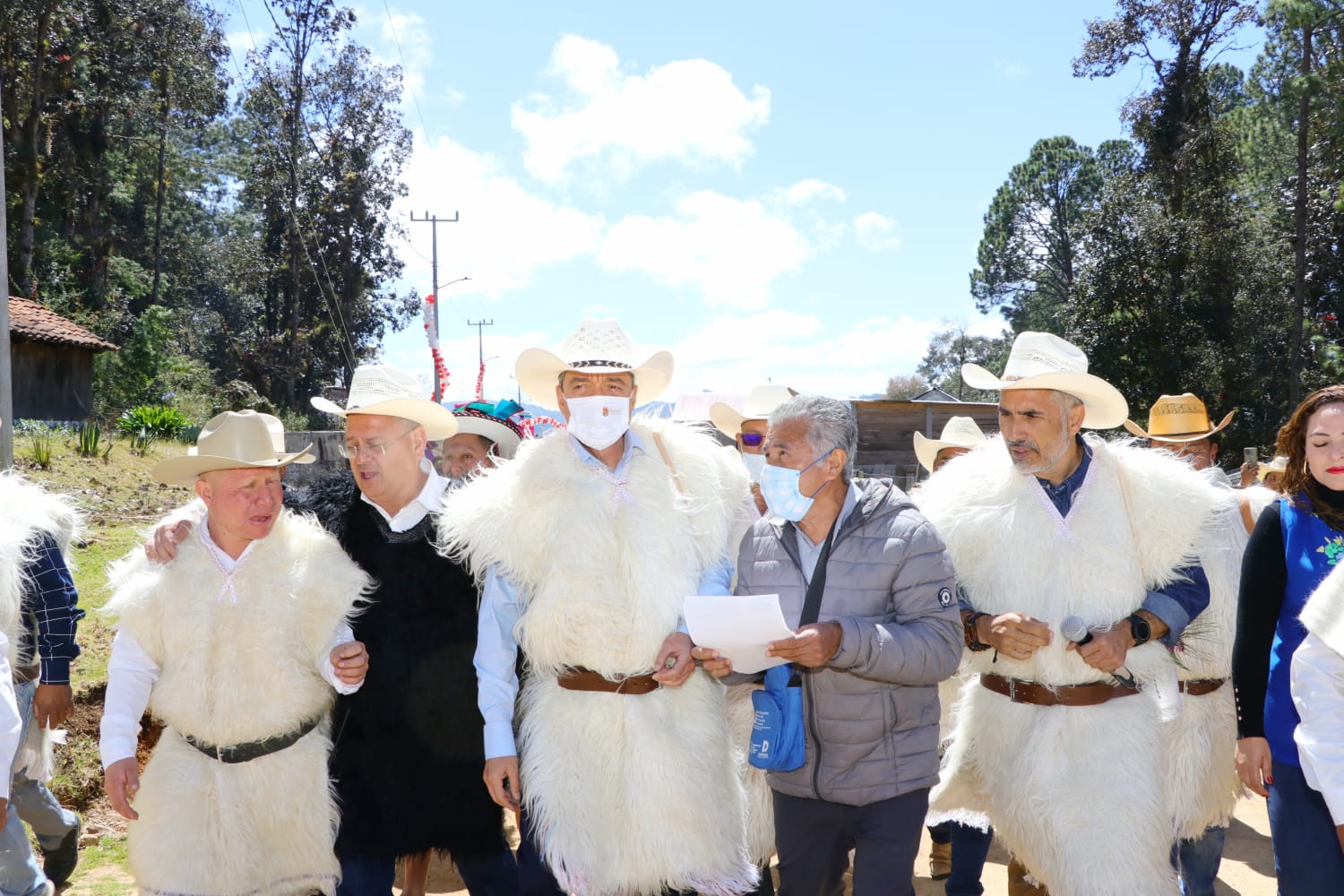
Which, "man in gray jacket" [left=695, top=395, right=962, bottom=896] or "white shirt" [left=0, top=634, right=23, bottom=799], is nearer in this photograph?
"white shirt" [left=0, top=634, right=23, bottom=799]

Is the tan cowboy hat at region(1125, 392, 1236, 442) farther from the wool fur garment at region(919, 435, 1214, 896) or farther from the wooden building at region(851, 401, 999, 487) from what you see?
the wooden building at region(851, 401, 999, 487)

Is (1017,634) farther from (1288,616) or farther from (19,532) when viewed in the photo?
(19,532)

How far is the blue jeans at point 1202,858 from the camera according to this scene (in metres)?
3.82

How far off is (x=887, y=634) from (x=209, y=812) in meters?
2.38

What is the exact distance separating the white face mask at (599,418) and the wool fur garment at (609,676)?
0.29 ft

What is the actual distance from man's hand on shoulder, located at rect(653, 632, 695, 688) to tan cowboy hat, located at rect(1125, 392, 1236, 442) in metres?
3.67

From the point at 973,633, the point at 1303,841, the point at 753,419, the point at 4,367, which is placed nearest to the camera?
the point at 1303,841

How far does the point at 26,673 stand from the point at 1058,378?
4.19 meters

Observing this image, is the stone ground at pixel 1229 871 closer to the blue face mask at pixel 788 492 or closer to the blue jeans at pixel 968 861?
the blue jeans at pixel 968 861

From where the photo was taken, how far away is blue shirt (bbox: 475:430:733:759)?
10.5 ft

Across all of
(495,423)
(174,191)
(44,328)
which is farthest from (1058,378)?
(174,191)

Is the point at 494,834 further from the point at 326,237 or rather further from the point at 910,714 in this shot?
the point at 326,237

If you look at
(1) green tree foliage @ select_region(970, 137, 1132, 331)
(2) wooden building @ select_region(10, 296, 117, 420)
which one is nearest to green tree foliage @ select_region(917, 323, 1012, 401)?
(1) green tree foliage @ select_region(970, 137, 1132, 331)

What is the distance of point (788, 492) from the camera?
3006 millimetres
